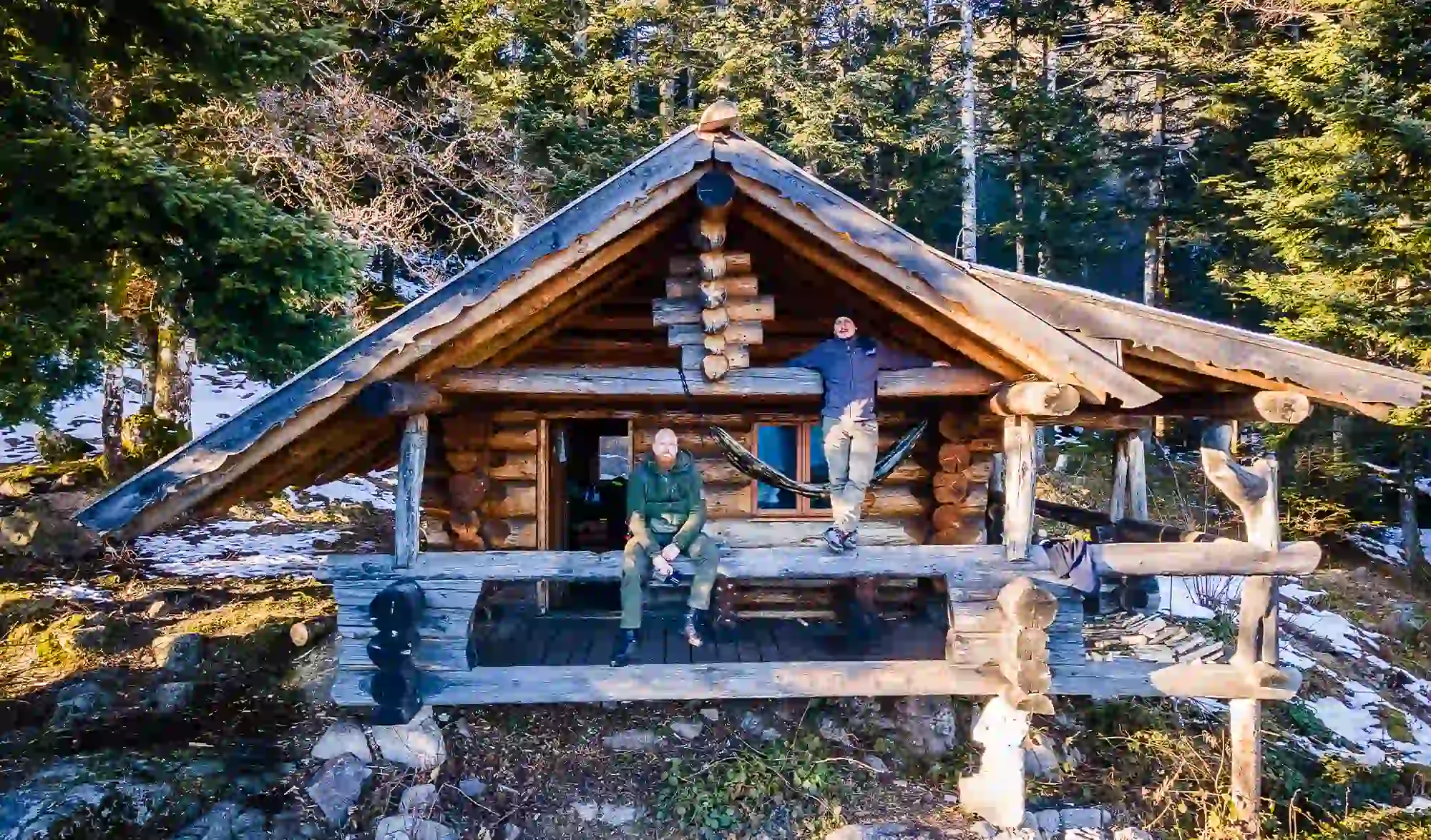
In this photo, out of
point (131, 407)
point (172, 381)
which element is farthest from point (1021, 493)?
point (131, 407)

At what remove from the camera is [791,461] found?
30.3ft

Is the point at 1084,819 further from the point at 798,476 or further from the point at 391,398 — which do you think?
the point at 391,398

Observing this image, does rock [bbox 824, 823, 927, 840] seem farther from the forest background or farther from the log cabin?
the forest background

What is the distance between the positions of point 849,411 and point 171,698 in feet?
25.8

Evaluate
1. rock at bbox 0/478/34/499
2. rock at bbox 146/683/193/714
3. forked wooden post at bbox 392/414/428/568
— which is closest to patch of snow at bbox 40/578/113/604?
rock at bbox 146/683/193/714

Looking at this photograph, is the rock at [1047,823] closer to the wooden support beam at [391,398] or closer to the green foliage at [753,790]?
the green foliage at [753,790]

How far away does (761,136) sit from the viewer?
66.6 feet

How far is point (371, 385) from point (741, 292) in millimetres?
2904

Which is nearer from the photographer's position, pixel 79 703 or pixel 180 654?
pixel 79 703

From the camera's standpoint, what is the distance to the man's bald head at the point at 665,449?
665cm

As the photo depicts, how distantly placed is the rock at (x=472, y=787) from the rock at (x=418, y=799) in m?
0.22

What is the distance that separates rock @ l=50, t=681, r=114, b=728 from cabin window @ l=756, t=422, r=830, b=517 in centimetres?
726

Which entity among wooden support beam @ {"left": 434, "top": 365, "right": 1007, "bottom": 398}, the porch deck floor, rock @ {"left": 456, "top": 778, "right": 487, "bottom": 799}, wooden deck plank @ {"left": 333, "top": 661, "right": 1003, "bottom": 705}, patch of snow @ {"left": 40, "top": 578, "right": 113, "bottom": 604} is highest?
wooden support beam @ {"left": 434, "top": 365, "right": 1007, "bottom": 398}

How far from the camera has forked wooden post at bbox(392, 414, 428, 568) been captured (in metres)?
6.24
